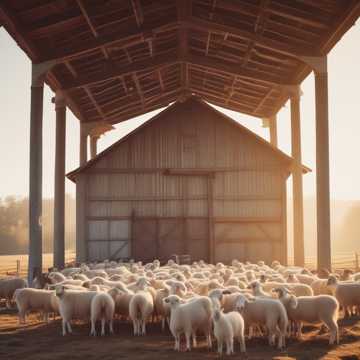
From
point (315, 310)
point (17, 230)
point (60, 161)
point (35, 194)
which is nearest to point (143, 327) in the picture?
point (315, 310)

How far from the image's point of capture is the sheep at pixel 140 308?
47.2ft

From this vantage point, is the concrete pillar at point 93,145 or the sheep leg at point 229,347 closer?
the sheep leg at point 229,347

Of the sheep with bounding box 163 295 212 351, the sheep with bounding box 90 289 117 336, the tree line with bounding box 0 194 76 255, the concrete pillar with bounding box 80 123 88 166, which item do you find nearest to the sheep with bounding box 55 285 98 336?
the sheep with bounding box 90 289 117 336

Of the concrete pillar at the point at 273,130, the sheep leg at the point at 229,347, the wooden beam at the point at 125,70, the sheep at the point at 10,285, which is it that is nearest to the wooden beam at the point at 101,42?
the wooden beam at the point at 125,70

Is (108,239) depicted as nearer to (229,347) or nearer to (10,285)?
(10,285)

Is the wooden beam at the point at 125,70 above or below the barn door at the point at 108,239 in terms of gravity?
above

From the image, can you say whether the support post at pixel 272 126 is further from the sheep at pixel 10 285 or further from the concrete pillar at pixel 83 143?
the sheep at pixel 10 285

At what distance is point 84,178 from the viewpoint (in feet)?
104

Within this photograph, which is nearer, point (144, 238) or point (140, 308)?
point (140, 308)

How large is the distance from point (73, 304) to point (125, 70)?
1497cm

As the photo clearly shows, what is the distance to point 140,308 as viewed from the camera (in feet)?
47.4

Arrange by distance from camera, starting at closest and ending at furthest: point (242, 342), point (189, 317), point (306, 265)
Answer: point (242, 342)
point (189, 317)
point (306, 265)

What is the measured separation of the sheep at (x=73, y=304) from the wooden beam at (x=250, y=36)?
13.0 metres

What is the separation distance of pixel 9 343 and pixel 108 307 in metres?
2.21
